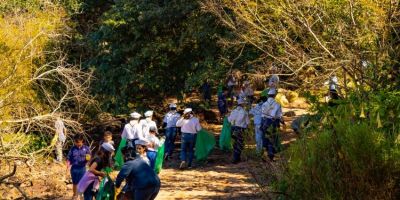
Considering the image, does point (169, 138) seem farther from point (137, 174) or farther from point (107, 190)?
point (137, 174)

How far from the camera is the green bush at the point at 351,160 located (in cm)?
612

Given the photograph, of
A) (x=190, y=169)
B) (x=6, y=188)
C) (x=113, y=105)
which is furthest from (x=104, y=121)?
(x=190, y=169)

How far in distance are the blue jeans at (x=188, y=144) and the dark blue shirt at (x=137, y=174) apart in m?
5.97

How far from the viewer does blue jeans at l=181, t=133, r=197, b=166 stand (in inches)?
559

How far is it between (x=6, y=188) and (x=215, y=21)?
6.97 metres

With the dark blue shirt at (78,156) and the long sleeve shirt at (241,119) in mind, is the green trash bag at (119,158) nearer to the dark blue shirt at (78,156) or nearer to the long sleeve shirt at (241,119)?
the long sleeve shirt at (241,119)

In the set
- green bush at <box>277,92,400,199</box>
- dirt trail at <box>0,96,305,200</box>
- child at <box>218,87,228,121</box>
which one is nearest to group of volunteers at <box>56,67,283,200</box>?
dirt trail at <box>0,96,305,200</box>

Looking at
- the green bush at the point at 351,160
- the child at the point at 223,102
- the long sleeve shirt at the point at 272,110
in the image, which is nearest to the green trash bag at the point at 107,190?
the green bush at the point at 351,160

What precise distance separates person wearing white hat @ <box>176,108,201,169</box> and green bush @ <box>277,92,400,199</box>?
23.8 ft

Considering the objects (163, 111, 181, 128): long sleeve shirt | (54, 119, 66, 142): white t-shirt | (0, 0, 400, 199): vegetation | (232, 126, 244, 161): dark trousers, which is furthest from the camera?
(163, 111, 181, 128): long sleeve shirt

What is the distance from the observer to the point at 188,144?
47.2ft

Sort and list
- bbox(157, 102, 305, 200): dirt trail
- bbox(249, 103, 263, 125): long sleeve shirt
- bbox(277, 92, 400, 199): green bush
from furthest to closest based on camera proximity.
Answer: bbox(249, 103, 263, 125): long sleeve shirt → bbox(157, 102, 305, 200): dirt trail → bbox(277, 92, 400, 199): green bush

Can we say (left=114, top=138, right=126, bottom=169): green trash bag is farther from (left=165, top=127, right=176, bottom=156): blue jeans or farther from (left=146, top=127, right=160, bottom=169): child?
(left=146, top=127, right=160, bottom=169): child

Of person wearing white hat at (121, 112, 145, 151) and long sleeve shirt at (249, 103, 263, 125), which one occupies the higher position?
long sleeve shirt at (249, 103, 263, 125)
